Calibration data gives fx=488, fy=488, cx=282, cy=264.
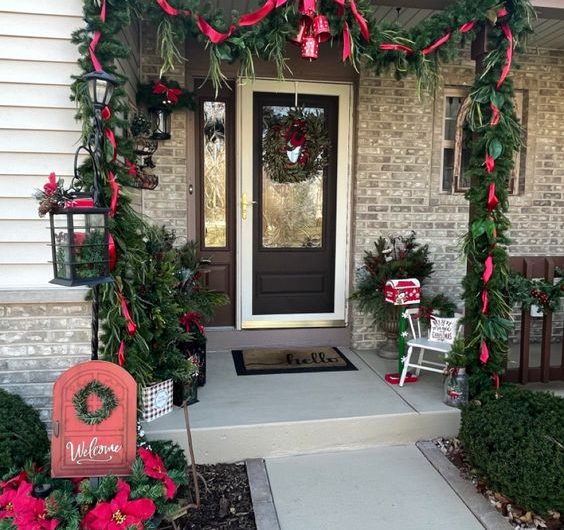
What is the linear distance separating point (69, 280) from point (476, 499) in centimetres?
220

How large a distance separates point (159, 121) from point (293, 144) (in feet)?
3.74

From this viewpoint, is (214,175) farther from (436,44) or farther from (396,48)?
(436,44)

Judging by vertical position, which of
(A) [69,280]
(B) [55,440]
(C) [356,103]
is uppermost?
(C) [356,103]

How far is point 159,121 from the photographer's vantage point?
382 cm

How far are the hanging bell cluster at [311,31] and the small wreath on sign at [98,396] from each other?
1885 mm

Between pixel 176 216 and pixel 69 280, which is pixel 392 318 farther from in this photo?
pixel 69 280

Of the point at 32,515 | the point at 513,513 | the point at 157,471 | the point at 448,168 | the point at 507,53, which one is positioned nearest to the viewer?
the point at 32,515

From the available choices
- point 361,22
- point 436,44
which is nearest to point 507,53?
point 436,44

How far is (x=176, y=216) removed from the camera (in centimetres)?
409

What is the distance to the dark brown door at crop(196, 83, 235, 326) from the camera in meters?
4.18

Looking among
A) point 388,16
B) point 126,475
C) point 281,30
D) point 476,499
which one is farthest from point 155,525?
point 388,16

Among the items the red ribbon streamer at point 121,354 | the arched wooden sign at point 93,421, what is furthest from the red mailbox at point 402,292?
the arched wooden sign at point 93,421

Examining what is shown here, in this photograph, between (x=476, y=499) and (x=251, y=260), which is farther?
(x=251, y=260)

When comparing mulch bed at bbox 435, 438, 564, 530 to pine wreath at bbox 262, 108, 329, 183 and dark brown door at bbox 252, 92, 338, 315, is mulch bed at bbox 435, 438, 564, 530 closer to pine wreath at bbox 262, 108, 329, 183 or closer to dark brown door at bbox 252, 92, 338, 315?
dark brown door at bbox 252, 92, 338, 315
